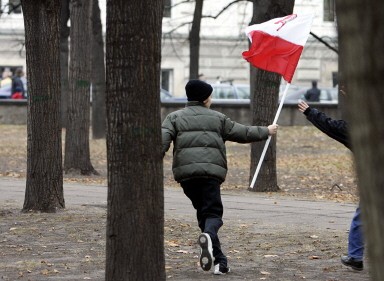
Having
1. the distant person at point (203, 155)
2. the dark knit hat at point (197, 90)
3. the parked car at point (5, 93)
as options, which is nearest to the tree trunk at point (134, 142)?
the distant person at point (203, 155)

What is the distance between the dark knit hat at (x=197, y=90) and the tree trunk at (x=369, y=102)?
5.80 metres

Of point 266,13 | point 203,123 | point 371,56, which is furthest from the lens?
point 266,13

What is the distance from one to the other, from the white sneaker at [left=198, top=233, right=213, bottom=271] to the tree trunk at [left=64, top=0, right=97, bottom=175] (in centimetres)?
1148

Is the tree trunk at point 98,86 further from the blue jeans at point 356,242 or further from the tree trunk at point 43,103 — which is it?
the blue jeans at point 356,242

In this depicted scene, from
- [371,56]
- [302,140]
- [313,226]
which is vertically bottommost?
[302,140]

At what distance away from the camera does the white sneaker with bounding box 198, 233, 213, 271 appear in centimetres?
835

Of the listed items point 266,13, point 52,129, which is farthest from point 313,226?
point 266,13

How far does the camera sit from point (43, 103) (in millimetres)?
12422

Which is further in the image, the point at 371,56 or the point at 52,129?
the point at 52,129

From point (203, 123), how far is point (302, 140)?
2285cm

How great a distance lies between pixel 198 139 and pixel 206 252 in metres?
0.88

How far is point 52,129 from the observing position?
12.4m

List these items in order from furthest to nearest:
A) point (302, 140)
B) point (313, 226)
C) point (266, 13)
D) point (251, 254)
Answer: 1. point (302, 140)
2. point (266, 13)
3. point (313, 226)
4. point (251, 254)

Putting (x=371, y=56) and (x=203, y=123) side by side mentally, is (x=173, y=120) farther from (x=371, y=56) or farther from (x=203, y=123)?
(x=371, y=56)
